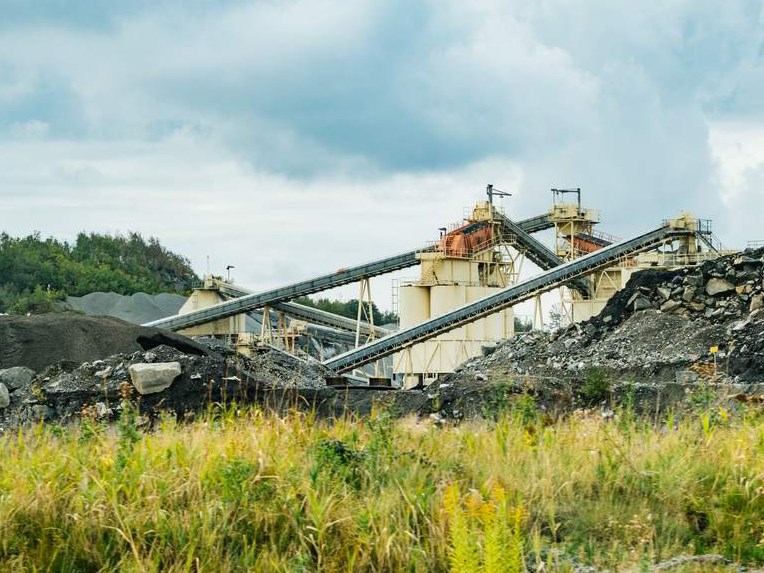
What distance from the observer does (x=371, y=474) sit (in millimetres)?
5418

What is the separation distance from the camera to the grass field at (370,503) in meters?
4.71

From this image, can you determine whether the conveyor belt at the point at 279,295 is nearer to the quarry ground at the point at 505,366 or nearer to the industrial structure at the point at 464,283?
the industrial structure at the point at 464,283

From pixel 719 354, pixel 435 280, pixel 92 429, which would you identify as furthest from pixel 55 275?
pixel 92 429

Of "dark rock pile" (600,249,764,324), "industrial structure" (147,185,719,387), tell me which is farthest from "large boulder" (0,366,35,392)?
"industrial structure" (147,185,719,387)

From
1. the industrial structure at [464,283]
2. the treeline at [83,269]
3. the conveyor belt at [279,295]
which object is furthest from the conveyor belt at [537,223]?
the treeline at [83,269]

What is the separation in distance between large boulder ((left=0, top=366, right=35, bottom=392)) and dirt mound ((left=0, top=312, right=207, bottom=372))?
9.51 feet

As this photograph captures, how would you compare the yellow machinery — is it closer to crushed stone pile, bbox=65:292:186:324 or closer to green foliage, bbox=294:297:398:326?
crushed stone pile, bbox=65:292:186:324

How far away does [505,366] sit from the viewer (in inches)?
863

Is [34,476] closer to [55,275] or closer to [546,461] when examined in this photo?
[546,461]

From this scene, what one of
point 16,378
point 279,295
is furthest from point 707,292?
point 279,295

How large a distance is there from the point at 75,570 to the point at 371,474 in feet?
4.92

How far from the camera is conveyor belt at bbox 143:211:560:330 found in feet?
127

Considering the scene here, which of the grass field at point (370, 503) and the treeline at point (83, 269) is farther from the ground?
the treeline at point (83, 269)

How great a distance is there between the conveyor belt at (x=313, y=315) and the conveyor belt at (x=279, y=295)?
1021 mm
